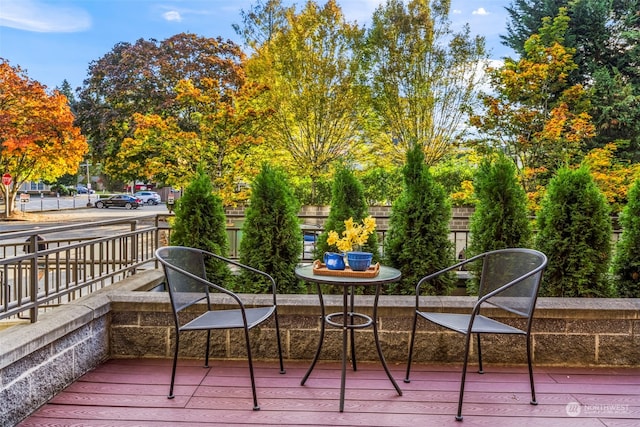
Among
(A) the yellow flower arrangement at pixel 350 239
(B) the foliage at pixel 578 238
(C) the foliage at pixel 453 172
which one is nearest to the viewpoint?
(A) the yellow flower arrangement at pixel 350 239

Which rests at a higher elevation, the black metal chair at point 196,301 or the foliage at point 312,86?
the foliage at point 312,86

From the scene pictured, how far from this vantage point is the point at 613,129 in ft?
38.1

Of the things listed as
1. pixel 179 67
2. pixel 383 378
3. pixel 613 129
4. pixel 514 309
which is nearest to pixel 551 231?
pixel 514 309

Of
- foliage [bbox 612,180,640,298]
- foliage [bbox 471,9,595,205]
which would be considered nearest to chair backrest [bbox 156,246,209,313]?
foliage [bbox 612,180,640,298]

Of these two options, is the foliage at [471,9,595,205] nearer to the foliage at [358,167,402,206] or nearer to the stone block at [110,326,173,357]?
the foliage at [358,167,402,206]

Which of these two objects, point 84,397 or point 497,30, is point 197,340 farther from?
point 497,30

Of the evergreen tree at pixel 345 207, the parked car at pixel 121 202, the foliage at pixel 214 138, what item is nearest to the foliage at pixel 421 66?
the foliage at pixel 214 138

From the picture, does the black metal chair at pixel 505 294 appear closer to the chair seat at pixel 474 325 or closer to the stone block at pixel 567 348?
the chair seat at pixel 474 325

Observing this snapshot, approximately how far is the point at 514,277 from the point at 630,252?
4.51ft

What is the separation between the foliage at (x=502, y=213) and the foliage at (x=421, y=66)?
8.26 m

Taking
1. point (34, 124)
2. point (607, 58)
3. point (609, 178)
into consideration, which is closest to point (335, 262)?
point (609, 178)

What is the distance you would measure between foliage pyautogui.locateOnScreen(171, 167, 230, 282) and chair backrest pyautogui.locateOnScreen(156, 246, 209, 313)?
0.81 metres

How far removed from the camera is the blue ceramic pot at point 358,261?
2.32 m

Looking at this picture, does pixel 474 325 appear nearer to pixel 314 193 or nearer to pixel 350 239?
pixel 350 239
